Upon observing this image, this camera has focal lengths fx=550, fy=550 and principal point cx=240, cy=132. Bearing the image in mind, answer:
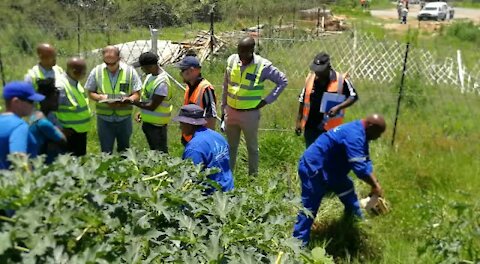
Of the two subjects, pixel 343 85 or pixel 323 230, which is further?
pixel 343 85

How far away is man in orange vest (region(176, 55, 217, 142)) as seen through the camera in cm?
495

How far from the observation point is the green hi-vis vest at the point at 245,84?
5586 millimetres

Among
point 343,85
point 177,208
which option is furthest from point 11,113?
point 343,85

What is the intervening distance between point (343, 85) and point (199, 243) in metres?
3.52

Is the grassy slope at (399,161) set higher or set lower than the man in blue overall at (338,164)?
lower

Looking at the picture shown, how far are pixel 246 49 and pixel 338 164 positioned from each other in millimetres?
1593

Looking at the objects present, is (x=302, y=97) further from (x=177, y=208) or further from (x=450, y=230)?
(x=177, y=208)

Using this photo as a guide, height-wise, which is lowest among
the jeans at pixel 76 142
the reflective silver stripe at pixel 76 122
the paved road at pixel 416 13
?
the paved road at pixel 416 13

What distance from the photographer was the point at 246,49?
Answer: 17.7ft

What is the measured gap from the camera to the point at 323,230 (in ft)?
15.8

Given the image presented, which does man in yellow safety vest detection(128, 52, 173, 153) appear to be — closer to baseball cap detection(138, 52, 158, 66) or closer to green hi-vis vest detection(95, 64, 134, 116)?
baseball cap detection(138, 52, 158, 66)

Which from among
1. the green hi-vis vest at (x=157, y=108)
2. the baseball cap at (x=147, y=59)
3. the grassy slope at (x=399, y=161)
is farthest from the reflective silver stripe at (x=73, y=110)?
the grassy slope at (x=399, y=161)

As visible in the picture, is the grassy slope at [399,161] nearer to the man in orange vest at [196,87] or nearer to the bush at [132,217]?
the bush at [132,217]

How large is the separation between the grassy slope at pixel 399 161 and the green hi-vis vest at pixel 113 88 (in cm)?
127
